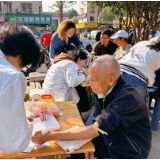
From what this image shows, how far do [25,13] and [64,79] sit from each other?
83.6ft

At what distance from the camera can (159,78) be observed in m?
2.36

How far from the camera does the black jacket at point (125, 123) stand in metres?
1.13

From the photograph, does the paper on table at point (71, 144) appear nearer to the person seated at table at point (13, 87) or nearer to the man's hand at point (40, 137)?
the man's hand at point (40, 137)

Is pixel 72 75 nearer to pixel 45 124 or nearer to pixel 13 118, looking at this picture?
pixel 45 124

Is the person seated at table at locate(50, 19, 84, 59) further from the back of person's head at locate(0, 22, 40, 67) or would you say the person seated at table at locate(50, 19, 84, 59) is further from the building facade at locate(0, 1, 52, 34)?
the building facade at locate(0, 1, 52, 34)

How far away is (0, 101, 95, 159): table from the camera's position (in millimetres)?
1129

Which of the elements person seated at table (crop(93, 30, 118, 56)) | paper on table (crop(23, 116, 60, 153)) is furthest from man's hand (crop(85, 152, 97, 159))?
person seated at table (crop(93, 30, 118, 56))

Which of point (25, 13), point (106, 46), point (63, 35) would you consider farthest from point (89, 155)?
point (25, 13)

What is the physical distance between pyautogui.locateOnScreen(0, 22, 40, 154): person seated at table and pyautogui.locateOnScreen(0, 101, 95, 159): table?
0.28 m

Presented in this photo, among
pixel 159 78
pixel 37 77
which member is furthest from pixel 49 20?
pixel 159 78

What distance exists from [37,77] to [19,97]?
295cm

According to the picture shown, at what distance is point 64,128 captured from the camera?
142cm

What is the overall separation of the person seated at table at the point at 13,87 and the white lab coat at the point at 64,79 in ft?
3.95

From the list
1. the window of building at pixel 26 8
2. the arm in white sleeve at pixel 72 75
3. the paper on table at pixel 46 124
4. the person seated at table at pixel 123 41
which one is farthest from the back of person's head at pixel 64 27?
the window of building at pixel 26 8
